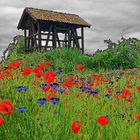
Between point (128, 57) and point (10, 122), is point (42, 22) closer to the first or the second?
point (128, 57)

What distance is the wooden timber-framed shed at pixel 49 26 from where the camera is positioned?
99.8 feet

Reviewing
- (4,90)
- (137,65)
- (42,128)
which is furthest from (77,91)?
(137,65)

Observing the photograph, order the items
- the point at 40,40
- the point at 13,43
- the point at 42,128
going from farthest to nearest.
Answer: the point at 13,43
the point at 40,40
the point at 42,128

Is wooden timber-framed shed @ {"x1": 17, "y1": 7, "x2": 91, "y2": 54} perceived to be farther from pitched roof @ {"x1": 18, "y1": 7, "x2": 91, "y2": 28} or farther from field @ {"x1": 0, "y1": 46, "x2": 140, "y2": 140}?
field @ {"x1": 0, "y1": 46, "x2": 140, "y2": 140}

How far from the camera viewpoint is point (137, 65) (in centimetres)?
1805

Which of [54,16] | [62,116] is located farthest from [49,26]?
[62,116]

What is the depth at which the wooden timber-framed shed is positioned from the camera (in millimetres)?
30422

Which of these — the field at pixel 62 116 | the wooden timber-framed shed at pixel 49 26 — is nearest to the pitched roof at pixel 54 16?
A: the wooden timber-framed shed at pixel 49 26

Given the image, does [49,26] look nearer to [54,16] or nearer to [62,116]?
[54,16]

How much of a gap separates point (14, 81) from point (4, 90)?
21.6 inches

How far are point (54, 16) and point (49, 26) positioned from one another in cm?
118

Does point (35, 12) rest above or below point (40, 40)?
above

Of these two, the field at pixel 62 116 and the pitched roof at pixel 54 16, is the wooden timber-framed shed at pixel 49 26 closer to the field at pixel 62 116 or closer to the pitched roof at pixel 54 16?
the pitched roof at pixel 54 16

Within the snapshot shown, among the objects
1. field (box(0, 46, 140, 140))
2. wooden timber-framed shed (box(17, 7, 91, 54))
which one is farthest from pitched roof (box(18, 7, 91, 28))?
field (box(0, 46, 140, 140))
